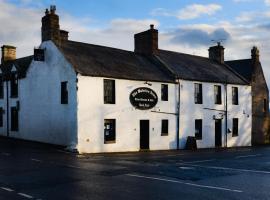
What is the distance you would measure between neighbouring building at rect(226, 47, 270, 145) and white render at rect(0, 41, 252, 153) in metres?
9.28

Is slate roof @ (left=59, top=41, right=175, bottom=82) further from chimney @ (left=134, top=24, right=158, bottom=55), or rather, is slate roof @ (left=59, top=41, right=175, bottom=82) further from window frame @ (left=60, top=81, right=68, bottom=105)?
window frame @ (left=60, top=81, right=68, bottom=105)

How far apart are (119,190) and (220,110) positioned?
89.0ft

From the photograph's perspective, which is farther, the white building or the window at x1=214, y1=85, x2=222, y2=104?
the window at x1=214, y1=85, x2=222, y2=104

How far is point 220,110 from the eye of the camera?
3769cm

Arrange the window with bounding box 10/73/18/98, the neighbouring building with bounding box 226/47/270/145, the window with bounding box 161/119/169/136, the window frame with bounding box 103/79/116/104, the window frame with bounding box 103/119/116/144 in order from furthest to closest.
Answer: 1. the neighbouring building with bounding box 226/47/270/145
2. the window with bounding box 10/73/18/98
3. the window with bounding box 161/119/169/136
4. the window frame with bounding box 103/79/116/104
5. the window frame with bounding box 103/119/116/144

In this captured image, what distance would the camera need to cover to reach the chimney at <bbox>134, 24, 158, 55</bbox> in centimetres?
3666

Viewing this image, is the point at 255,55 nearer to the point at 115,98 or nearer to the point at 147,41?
the point at 147,41

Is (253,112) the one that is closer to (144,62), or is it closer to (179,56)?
(179,56)

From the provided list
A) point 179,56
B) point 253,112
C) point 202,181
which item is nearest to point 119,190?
point 202,181

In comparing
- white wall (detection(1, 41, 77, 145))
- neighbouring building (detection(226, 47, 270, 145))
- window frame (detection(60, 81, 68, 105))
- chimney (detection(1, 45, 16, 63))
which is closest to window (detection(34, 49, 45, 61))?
white wall (detection(1, 41, 77, 145))

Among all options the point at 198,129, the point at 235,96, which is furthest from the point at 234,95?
the point at 198,129

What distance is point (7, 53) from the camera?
40312 mm

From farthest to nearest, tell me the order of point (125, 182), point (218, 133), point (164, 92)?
point (218, 133) → point (164, 92) → point (125, 182)

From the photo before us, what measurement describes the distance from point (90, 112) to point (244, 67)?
2460 centimetres
